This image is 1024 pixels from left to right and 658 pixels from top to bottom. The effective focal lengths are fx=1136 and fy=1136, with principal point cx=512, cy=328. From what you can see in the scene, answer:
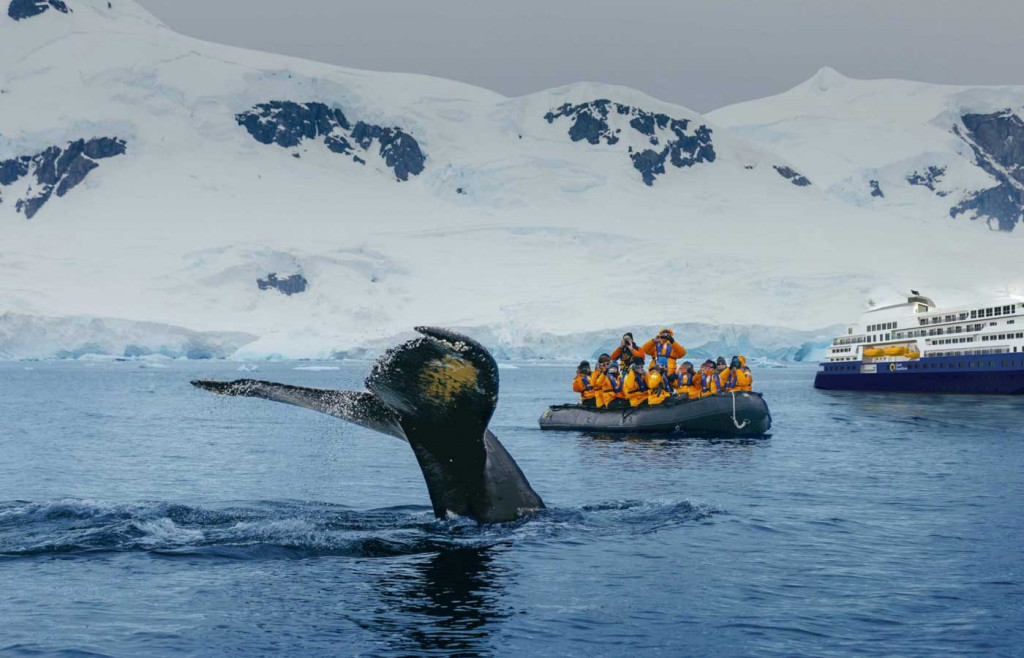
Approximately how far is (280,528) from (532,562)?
3603 mm

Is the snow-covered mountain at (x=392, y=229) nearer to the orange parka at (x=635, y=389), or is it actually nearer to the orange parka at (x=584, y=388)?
the orange parka at (x=584, y=388)

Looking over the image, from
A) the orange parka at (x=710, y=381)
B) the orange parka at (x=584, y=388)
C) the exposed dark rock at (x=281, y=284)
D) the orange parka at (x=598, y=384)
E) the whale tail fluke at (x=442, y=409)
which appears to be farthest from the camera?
the exposed dark rock at (x=281, y=284)

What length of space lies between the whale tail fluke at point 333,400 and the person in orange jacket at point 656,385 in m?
22.8

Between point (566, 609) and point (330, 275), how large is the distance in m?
131

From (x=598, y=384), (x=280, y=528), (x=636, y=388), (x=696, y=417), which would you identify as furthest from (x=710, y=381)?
(x=280, y=528)

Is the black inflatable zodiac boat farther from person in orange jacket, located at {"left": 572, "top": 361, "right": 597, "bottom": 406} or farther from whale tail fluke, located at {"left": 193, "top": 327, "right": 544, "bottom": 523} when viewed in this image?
whale tail fluke, located at {"left": 193, "top": 327, "right": 544, "bottom": 523}

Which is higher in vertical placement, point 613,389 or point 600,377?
point 600,377

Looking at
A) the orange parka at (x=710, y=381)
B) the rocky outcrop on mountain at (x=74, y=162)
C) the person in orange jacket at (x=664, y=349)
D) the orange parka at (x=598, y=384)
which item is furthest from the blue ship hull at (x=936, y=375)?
the rocky outcrop on mountain at (x=74, y=162)

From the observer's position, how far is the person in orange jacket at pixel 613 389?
3262 cm

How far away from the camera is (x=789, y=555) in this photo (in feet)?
45.0

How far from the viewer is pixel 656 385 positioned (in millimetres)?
32438

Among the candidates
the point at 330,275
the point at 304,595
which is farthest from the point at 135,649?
the point at 330,275

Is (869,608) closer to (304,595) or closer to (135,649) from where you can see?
(304,595)

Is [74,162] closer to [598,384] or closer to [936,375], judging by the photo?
[936,375]
